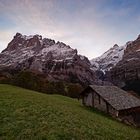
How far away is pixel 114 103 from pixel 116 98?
2.80 metres

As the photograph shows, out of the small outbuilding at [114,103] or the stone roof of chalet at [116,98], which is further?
the stone roof of chalet at [116,98]

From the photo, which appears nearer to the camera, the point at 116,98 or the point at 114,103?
the point at 114,103

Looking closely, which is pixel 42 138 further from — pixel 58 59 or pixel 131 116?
pixel 58 59

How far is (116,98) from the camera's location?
143 ft

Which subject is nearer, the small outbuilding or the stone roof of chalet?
the small outbuilding

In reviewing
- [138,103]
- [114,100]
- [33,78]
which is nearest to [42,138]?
[114,100]

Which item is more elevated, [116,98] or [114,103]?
[116,98]

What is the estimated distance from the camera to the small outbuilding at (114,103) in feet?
131

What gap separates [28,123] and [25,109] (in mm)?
5899

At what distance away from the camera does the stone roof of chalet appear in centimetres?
4079

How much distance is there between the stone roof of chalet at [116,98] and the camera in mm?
40787

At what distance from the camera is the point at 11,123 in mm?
21312

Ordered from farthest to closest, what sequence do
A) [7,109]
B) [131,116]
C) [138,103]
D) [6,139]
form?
[138,103] < [131,116] < [7,109] < [6,139]

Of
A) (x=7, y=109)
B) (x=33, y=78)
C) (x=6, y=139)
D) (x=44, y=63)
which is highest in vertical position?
(x=44, y=63)
